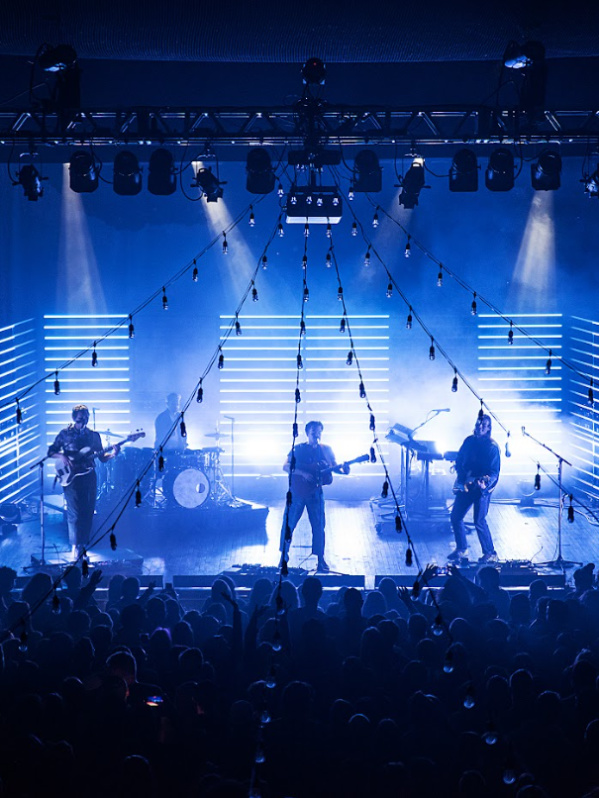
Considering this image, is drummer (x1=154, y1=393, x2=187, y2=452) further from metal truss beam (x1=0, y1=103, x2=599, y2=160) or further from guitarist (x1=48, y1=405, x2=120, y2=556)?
metal truss beam (x1=0, y1=103, x2=599, y2=160)

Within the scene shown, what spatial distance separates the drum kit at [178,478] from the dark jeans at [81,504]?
6.78ft

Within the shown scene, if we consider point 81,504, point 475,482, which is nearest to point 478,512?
point 475,482

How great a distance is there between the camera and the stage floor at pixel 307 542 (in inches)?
465

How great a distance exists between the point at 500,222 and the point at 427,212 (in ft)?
4.20

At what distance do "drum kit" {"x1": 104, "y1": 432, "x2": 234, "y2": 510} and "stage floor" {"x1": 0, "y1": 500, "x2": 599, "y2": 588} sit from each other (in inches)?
10.7

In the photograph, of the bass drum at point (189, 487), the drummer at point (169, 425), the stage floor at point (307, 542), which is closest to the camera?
the stage floor at point (307, 542)

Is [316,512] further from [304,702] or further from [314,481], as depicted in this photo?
[304,702]

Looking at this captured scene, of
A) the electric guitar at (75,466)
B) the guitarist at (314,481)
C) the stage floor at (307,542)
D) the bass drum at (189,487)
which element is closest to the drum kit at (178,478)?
the bass drum at (189,487)

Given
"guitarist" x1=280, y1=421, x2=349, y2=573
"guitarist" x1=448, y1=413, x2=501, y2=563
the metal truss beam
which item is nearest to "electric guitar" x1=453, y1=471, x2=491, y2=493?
"guitarist" x1=448, y1=413, x2=501, y2=563

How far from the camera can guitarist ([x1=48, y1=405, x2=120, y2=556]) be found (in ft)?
36.4

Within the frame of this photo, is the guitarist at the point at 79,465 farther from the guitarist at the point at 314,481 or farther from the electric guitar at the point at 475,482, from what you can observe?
the electric guitar at the point at 475,482

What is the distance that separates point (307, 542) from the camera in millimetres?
12781

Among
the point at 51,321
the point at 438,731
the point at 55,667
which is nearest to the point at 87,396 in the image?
the point at 51,321

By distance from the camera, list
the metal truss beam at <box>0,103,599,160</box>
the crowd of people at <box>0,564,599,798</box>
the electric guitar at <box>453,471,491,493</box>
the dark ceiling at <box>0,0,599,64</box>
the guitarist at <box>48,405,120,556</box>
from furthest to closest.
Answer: the electric guitar at <box>453,471,491,493</box>
the guitarist at <box>48,405,120,556</box>
the metal truss beam at <box>0,103,599,160</box>
the dark ceiling at <box>0,0,599,64</box>
the crowd of people at <box>0,564,599,798</box>
